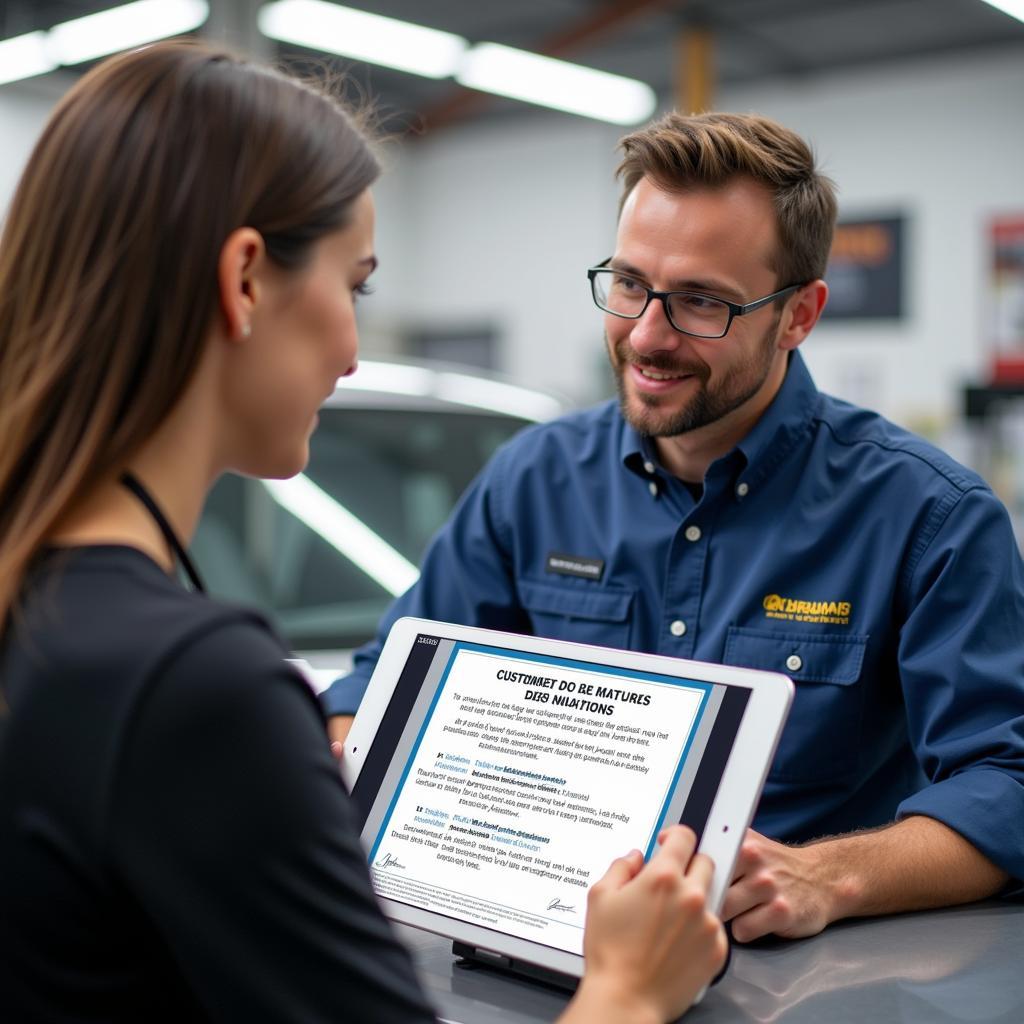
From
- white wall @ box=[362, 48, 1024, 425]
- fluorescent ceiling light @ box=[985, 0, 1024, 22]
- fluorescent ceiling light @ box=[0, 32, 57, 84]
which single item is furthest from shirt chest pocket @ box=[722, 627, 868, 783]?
fluorescent ceiling light @ box=[0, 32, 57, 84]

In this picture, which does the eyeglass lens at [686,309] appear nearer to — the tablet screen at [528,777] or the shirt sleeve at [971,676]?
the shirt sleeve at [971,676]

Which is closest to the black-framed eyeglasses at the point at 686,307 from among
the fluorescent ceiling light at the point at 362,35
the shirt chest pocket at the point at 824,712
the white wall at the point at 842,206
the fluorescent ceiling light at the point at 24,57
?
the shirt chest pocket at the point at 824,712

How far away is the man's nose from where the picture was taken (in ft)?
5.65

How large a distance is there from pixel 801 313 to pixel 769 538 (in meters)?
0.39

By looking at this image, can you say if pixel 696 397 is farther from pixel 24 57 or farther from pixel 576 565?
pixel 24 57

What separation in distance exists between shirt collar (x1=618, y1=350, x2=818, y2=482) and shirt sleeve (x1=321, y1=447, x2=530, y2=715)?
9.2 inches

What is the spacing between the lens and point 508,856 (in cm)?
113

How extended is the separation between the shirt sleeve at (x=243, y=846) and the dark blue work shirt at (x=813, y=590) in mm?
864

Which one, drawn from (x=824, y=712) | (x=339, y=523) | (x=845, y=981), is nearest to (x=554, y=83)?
(x=339, y=523)

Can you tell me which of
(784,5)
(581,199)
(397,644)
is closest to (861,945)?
(397,644)

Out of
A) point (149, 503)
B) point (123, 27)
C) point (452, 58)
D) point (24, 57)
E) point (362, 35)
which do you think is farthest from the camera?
point (24, 57)

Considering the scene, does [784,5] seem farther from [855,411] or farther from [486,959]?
[486,959]

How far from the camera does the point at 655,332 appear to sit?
5.66 feet

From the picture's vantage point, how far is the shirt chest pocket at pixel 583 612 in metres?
1.78
